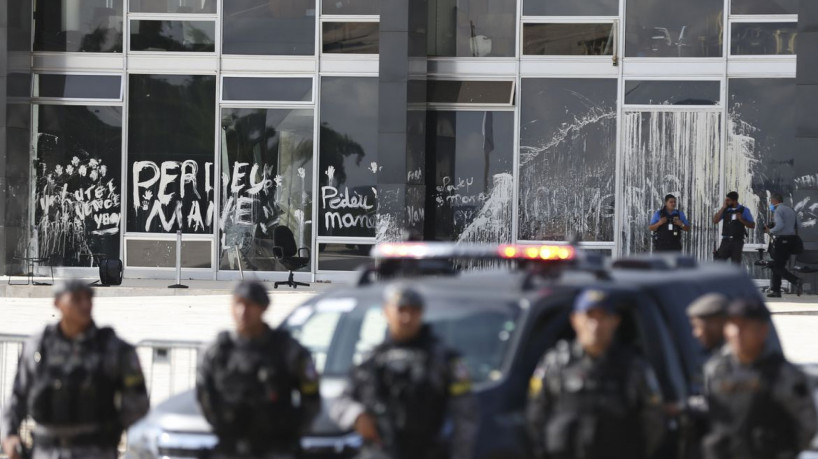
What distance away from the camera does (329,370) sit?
21.5 ft

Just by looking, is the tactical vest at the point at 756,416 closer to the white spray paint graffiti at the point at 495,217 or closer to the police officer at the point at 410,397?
the police officer at the point at 410,397

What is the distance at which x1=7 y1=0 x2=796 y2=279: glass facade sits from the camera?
2277 cm

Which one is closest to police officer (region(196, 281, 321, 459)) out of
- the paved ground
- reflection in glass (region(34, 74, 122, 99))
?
the paved ground

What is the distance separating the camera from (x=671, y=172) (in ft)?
74.9

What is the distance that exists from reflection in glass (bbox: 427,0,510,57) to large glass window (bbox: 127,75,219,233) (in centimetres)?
415

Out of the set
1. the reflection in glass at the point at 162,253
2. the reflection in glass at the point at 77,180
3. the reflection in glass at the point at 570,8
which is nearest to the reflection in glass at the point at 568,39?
the reflection in glass at the point at 570,8

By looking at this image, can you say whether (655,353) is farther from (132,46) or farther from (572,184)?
(132,46)

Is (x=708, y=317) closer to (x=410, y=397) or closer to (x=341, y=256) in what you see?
(x=410, y=397)

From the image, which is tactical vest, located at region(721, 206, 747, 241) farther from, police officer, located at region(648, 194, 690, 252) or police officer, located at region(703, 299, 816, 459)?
police officer, located at region(703, 299, 816, 459)

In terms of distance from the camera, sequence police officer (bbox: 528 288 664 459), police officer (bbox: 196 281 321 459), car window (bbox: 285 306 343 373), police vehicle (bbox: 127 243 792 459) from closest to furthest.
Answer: police officer (bbox: 528 288 664 459), police officer (bbox: 196 281 321 459), police vehicle (bbox: 127 243 792 459), car window (bbox: 285 306 343 373)

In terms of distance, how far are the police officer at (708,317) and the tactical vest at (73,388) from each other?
264 centimetres

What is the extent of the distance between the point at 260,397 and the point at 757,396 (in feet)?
6.73

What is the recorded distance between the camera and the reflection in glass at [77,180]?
24.1 m

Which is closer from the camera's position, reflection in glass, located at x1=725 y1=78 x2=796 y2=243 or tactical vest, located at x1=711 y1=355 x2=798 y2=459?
tactical vest, located at x1=711 y1=355 x2=798 y2=459
